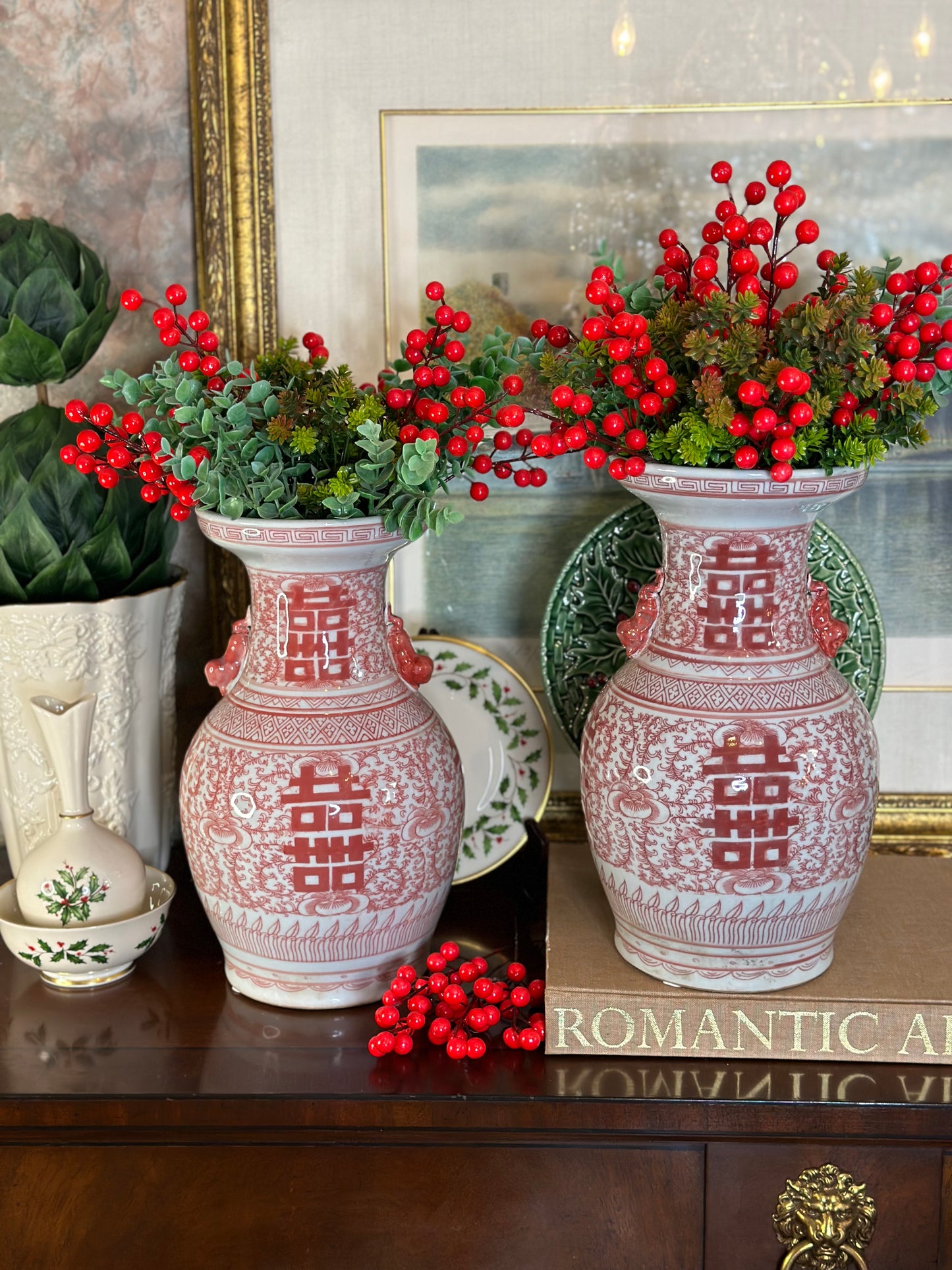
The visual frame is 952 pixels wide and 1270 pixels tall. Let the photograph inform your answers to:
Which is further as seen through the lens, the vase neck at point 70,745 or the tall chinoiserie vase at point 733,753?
the vase neck at point 70,745

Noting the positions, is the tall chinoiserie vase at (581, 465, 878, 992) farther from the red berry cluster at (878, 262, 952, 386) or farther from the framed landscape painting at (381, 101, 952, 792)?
the framed landscape painting at (381, 101, 952, 792)

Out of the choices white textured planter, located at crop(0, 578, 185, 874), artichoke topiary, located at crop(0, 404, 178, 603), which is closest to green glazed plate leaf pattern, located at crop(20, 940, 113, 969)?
white textured planter, located at crop(0, 578, 185, 874)

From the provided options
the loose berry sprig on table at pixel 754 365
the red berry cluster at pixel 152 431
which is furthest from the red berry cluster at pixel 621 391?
the red berry cluster at pixel 152 431

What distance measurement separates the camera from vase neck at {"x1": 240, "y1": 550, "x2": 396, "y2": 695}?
0.79m

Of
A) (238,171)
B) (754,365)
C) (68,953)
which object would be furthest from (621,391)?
(68,953)

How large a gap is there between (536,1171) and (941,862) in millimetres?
415

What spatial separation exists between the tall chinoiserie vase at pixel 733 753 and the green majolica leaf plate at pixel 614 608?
0.18 m

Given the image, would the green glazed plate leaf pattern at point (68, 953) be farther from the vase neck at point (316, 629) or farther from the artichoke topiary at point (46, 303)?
the artichoke topiary at point (46, 303)

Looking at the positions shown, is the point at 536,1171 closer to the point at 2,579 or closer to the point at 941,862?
the point at 941,862

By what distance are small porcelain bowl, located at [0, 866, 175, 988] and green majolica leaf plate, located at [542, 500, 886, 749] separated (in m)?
0.36

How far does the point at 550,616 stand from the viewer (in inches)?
38.7

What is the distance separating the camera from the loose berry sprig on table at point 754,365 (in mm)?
668

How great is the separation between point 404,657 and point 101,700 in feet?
0.88

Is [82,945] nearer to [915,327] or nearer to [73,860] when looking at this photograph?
[73,860]
